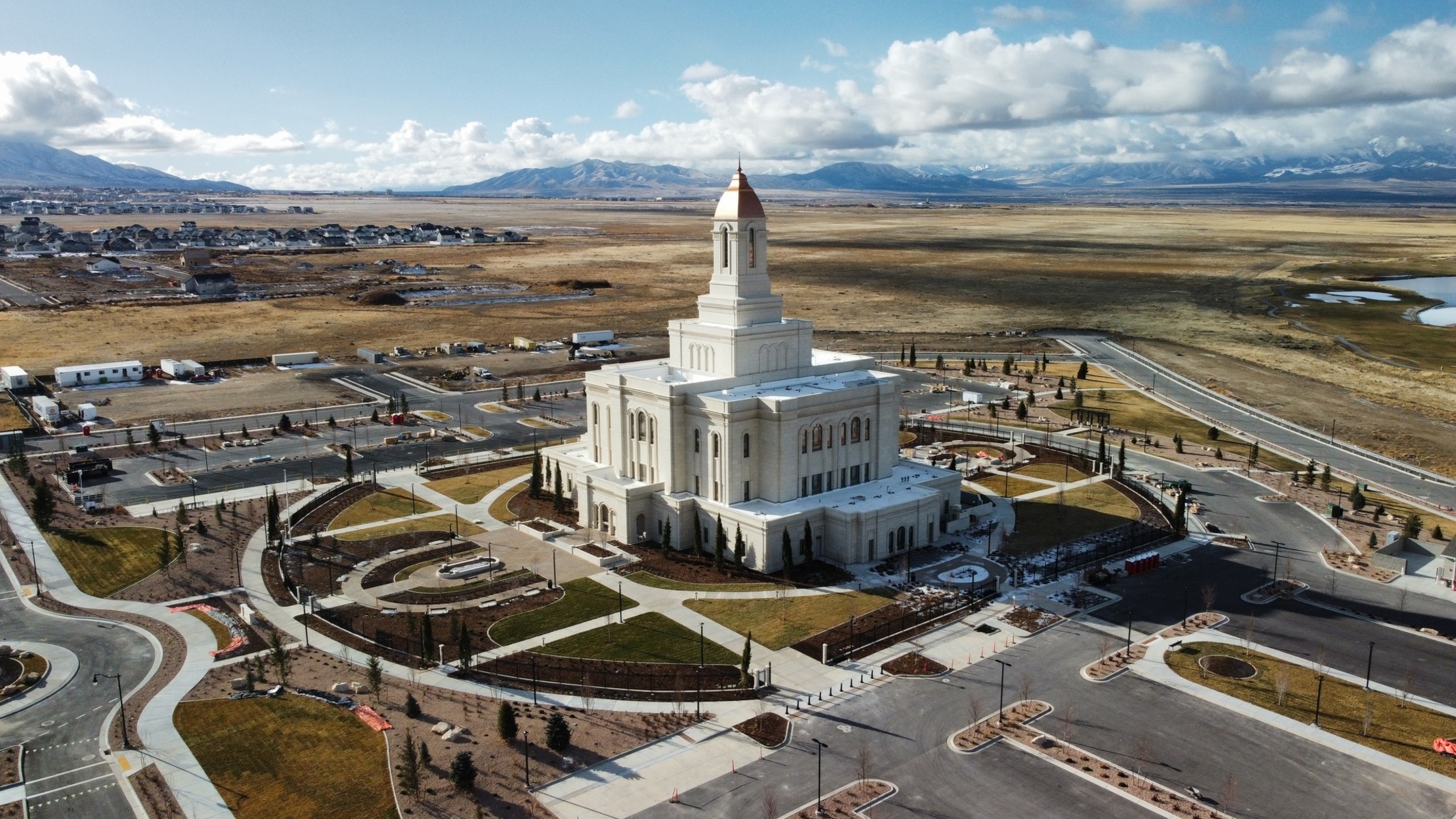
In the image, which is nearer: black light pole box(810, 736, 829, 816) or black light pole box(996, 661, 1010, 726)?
black light pole box(810, 736, 829, 816)

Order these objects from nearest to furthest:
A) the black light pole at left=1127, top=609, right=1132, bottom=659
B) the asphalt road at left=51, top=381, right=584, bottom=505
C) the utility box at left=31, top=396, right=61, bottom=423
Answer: the black light pole at left=1127, top=609, right=1132, bottom=659 → the asphalt road at left=51, top=381, right=584, bottom=505 → the utility box at left=31, top=396, right=61, bottom=423

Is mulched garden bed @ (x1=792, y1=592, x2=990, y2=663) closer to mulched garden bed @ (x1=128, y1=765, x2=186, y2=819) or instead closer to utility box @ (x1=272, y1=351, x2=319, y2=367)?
mulched garden bed @ (x1=128, y1=765, x2=186, y2=819)

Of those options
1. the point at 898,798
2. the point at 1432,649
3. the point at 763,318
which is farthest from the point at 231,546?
the point at 1432,649

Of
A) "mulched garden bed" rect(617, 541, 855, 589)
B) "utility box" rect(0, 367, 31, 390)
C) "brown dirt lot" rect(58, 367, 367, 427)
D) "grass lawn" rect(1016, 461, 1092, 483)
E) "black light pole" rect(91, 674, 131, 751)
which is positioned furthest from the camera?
"utility box" rect(0, 367, 31, 390)

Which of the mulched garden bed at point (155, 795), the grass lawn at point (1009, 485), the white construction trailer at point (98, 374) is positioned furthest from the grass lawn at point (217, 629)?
the white construction trailer at point (98, 374)

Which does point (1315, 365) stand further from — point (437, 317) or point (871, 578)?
point (437, 317)

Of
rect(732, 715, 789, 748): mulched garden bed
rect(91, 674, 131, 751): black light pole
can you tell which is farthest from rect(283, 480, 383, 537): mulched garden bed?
rect(732, 715, 789, 748): mulched garden bed

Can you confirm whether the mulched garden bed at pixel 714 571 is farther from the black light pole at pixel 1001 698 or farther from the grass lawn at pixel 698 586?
the black light pole at pixel 1001 698
